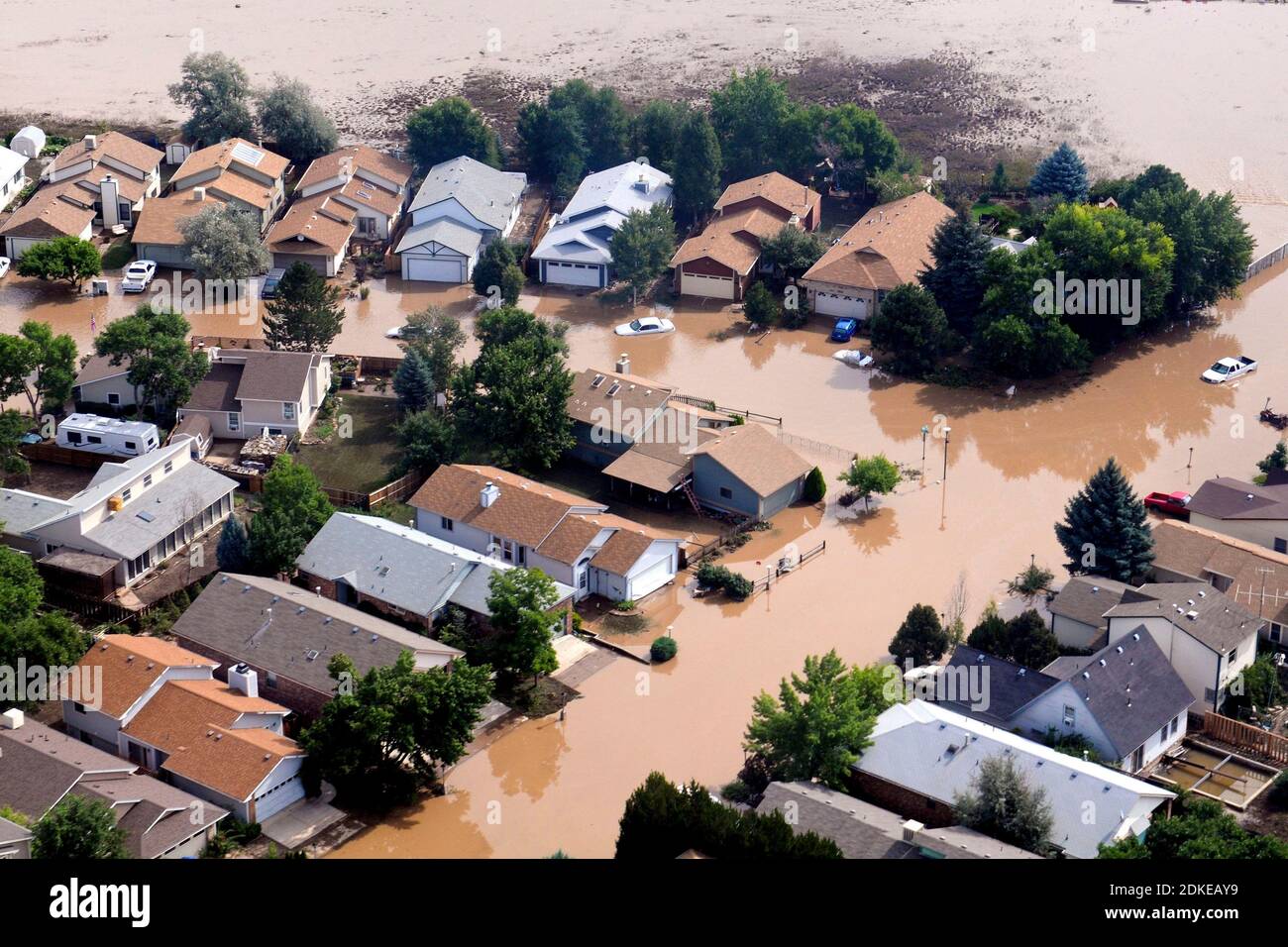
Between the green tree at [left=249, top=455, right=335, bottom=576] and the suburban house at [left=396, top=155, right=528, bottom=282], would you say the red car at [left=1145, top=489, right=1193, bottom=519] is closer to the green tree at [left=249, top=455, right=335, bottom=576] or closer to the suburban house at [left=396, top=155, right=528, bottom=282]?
the green tree at [left=249, top=455, right=335, bottom=576]

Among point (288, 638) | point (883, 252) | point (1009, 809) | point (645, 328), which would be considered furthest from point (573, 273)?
point (1009, 809)

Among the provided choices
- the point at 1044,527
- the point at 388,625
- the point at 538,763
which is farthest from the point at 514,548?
the point at 1044,527

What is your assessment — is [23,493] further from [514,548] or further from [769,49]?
[769,49]

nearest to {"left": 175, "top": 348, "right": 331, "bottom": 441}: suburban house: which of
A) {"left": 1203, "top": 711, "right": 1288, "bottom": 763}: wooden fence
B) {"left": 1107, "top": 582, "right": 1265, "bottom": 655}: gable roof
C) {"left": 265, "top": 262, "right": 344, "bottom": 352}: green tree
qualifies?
{"left": 265, "top": 262, "right": 344, "bottom": 352}: green tree

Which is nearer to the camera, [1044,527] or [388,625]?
[388,625]

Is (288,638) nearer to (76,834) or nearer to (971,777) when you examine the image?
(76,834)

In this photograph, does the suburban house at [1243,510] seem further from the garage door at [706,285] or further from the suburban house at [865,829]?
the garage door at [706,285]

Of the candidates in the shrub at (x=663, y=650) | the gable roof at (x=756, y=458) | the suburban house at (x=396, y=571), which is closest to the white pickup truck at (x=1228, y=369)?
the gable roof at (x=756, y=458)
